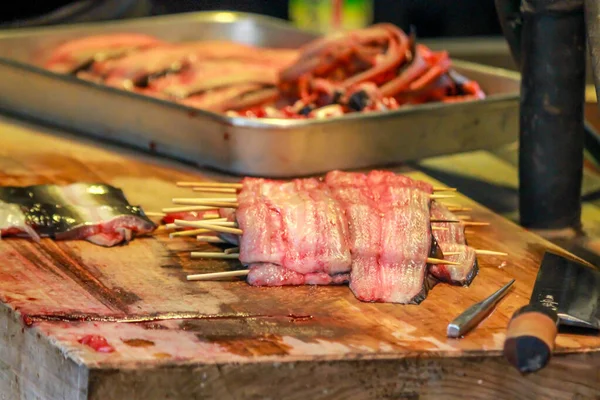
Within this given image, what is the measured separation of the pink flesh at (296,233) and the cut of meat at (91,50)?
7.31ft

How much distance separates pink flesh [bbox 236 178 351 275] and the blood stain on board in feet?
2.10

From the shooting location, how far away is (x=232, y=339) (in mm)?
2383

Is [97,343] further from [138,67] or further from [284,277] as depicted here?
[138,67]

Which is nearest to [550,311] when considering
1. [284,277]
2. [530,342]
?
[530,342]

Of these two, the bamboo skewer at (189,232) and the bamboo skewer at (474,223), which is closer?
the bamboo skewer at (189,232)

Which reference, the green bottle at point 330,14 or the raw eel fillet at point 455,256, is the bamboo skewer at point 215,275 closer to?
the raw eel fillet at point 455,256

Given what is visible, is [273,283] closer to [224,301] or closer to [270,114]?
[224,301]

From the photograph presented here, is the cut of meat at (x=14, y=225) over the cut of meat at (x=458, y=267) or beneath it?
over

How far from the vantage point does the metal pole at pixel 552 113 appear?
337 cm

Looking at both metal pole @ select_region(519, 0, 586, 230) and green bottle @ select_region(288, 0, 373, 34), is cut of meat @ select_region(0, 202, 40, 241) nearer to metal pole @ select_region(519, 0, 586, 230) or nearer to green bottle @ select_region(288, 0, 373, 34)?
metal pole @ select_region(519, 0, 586, 230)

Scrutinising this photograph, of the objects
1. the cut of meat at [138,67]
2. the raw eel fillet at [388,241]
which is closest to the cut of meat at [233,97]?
the cut of meat at [138,67]

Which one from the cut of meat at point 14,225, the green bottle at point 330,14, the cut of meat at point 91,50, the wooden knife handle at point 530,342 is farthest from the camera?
the green bottle at point 330,14

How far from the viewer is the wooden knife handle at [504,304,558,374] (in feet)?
7.29

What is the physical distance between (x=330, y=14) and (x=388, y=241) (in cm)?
516
